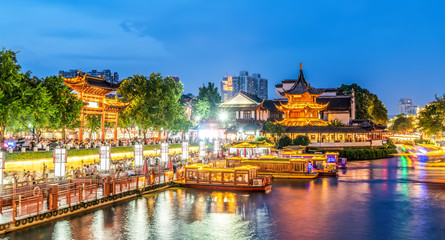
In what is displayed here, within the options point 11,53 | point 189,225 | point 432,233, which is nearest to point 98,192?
point 189,225

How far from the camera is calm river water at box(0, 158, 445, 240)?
2003cm

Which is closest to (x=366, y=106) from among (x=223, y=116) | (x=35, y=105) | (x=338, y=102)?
(x=338, y=102)

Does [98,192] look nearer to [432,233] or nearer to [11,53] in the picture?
[11,53]

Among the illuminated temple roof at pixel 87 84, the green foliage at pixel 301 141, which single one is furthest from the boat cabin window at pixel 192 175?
the green foliage at pixel 301 141

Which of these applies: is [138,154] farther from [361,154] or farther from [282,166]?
[361,154]

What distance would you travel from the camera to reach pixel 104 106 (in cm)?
5609

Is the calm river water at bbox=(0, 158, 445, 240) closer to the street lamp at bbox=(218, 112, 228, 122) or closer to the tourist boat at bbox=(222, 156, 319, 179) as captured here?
the tourist boat at bbox=(222, 156, 319, 179)

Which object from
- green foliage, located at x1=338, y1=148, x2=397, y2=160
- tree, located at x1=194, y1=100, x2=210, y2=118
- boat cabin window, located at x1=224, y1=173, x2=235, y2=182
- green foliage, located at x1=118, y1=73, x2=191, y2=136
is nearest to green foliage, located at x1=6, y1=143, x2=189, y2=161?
green foliage, located at x1=118, y1=73, x2=191, y2=136

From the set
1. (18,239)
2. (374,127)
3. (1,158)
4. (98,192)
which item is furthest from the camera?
(374,127)

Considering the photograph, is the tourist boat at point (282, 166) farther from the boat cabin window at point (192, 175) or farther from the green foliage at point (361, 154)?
the green foliage at point (361, 154)

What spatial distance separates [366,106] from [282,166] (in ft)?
233

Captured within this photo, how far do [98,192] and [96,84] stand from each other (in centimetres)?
3107

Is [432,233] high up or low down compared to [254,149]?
down

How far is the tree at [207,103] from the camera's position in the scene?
94062mm
